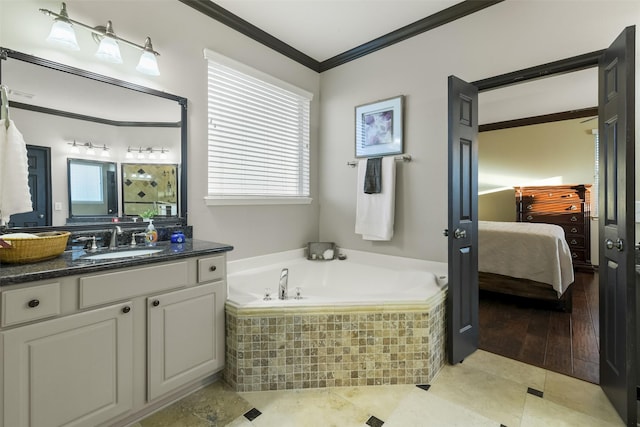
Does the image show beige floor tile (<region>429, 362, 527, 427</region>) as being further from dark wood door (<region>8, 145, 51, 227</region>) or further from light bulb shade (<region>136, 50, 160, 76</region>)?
light bulb shade (<region>136, 50, 160, 76</region>)

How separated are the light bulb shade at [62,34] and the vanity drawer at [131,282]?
1358 mm

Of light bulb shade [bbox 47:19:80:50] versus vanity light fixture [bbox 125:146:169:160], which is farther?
vanity light fixture [bbox 125:146:169:160]

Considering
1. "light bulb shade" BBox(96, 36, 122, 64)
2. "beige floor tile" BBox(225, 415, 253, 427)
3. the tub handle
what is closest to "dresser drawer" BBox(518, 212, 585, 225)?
the tub handle

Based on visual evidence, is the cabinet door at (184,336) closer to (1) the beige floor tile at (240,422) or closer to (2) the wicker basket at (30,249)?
(1) the beige floor tile at (240,422)

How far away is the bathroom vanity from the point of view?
47.4 inches

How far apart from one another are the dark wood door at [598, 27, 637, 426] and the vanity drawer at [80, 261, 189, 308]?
2306 millimetres

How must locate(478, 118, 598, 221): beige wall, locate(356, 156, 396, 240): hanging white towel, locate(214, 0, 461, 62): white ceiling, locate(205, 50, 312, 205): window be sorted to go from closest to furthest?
locate(214, 0, 461, 62): white ceiling, locate(205, 50, 312, 205): window, locate(356, 156, 396, 240): hanging white towel, locate(478, 118, 598, 221): beige wall

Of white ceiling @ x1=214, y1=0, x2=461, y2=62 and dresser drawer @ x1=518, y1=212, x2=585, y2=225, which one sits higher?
white ceiling @ x1=214, y1=0, x2=461, y2=62

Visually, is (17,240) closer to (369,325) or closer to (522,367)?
(369,325)

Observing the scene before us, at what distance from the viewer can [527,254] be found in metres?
3.26

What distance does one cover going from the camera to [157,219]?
2.18 meters

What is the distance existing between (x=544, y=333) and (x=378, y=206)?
1.79 meters

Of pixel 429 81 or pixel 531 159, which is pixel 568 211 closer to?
pixel 531 159

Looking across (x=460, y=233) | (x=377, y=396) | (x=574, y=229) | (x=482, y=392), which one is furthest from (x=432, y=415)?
(x=574, y=229)
